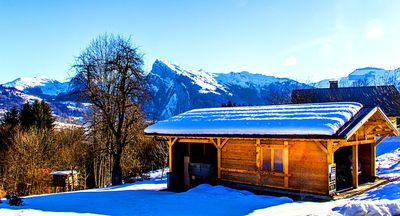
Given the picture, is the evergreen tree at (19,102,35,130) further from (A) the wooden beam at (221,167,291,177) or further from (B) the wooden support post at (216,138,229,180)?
(A) the wooden beam at (221,167,291,177)

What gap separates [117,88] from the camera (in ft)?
76.8

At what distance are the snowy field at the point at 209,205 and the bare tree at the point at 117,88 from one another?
827 centimetres

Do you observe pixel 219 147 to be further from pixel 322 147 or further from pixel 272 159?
pixel 322 147

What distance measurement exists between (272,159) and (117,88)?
12.8 metres

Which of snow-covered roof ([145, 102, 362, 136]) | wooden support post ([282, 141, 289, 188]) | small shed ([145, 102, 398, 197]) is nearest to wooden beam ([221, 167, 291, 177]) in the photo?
small shed ([145, 102, 398, 197])

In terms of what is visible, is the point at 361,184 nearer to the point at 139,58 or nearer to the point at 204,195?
the point at 204,195

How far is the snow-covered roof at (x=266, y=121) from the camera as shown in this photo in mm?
12734

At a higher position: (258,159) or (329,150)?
(329,150)

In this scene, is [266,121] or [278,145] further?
[266,121]

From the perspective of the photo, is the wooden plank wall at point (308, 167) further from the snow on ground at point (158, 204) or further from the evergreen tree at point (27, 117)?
the evergreen tree at point (27, 117)

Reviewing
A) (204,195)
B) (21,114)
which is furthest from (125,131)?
(21,114)

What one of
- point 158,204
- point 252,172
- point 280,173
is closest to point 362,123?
point 280,173

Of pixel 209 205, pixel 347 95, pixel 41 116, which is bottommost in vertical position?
pixel 209 205

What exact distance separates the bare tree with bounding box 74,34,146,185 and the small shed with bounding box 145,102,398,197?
6.22 metres
